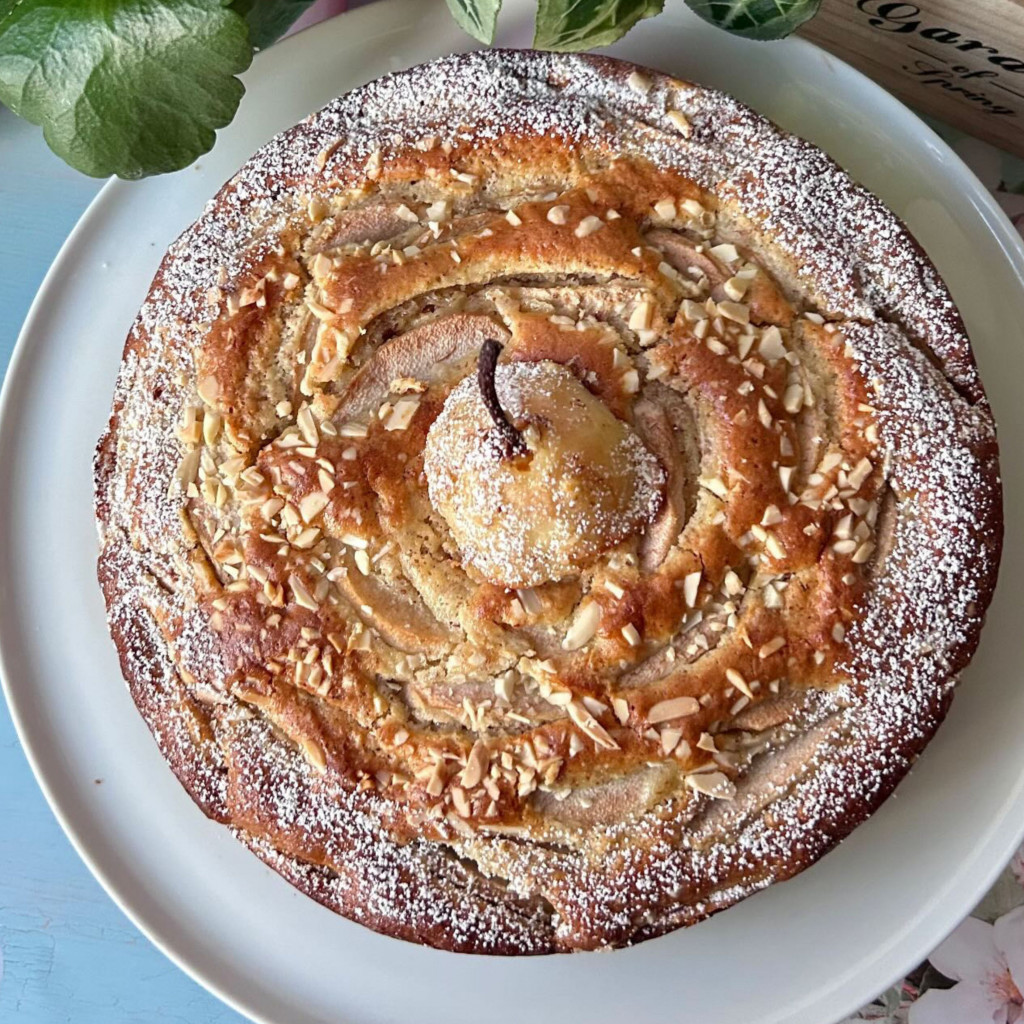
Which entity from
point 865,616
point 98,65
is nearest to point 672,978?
point 865,616

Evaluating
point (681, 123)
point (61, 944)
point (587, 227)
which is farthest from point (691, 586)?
point (61, 944)

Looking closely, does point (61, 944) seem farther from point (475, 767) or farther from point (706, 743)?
point (706, 743)

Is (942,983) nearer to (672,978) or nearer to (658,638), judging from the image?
(672,978)

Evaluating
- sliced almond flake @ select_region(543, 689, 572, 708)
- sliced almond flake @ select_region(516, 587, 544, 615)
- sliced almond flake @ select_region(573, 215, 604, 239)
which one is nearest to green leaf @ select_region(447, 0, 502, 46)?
sliced almond flake @ select_region(573, 215, 604, 239)

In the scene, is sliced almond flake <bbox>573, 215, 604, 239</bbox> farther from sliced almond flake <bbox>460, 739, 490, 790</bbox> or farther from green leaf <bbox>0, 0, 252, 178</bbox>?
sliced almond flake <bbox>460, 739, 490, 790</bbox>

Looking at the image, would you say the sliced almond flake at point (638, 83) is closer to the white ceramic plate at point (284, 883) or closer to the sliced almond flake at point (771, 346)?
the white ceramic plate at point (284, 883)

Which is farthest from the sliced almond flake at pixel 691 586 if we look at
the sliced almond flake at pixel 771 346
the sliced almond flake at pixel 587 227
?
the sliced almond flake at pixel 587 227
